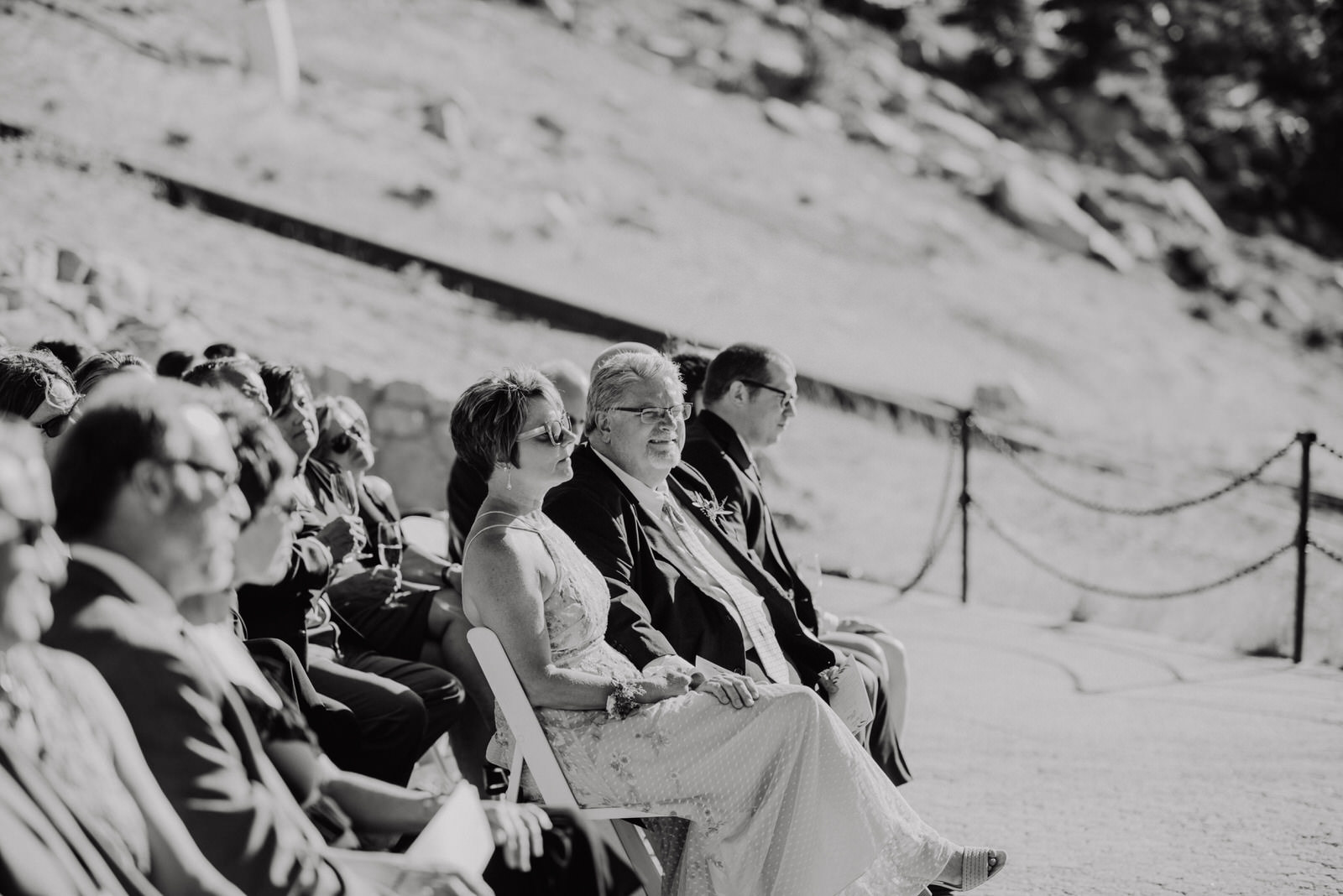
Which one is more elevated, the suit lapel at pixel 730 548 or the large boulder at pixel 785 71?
the large boulder at pixel 785 71

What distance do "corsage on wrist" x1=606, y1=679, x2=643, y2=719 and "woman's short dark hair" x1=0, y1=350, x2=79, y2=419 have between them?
81.6 inches

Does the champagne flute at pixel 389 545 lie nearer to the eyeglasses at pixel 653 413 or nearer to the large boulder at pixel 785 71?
the eyeglasses at pixel 653 413

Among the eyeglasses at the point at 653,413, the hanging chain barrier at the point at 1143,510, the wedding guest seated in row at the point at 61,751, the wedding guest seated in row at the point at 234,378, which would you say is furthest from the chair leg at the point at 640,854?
the hanging chain barrier at the point at 1143,510

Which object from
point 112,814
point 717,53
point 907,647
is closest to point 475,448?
point 112,814

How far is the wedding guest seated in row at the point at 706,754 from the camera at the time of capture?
10.8 feet

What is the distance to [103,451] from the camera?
210 cm

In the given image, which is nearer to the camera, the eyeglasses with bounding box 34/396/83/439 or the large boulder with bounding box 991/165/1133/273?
the eyeglasses with bounding box 34/396/83/439

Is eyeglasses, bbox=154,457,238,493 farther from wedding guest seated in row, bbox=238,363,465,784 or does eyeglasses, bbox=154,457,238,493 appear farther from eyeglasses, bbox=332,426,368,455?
eyeglasses, bbox=332,426,368,455

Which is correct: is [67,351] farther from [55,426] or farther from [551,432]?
[551,432]

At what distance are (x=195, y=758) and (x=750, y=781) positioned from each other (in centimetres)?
161

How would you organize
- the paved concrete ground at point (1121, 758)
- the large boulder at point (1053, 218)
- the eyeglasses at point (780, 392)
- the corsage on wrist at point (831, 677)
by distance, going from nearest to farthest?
the corsage on wrist at point (831, 677) → the paved concrete ground at point (1121, 758) → the eyeglasses at point (780, 392) → the large boulder at point (1053, 218)

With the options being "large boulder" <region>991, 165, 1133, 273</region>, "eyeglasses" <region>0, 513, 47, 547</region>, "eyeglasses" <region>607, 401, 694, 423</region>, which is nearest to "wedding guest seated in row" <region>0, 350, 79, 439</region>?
"eyeglasses" <region>607, 401, 694, 423</region>

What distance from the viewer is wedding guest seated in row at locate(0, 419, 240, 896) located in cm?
183

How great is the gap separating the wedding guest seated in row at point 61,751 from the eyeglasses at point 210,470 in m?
0.19
